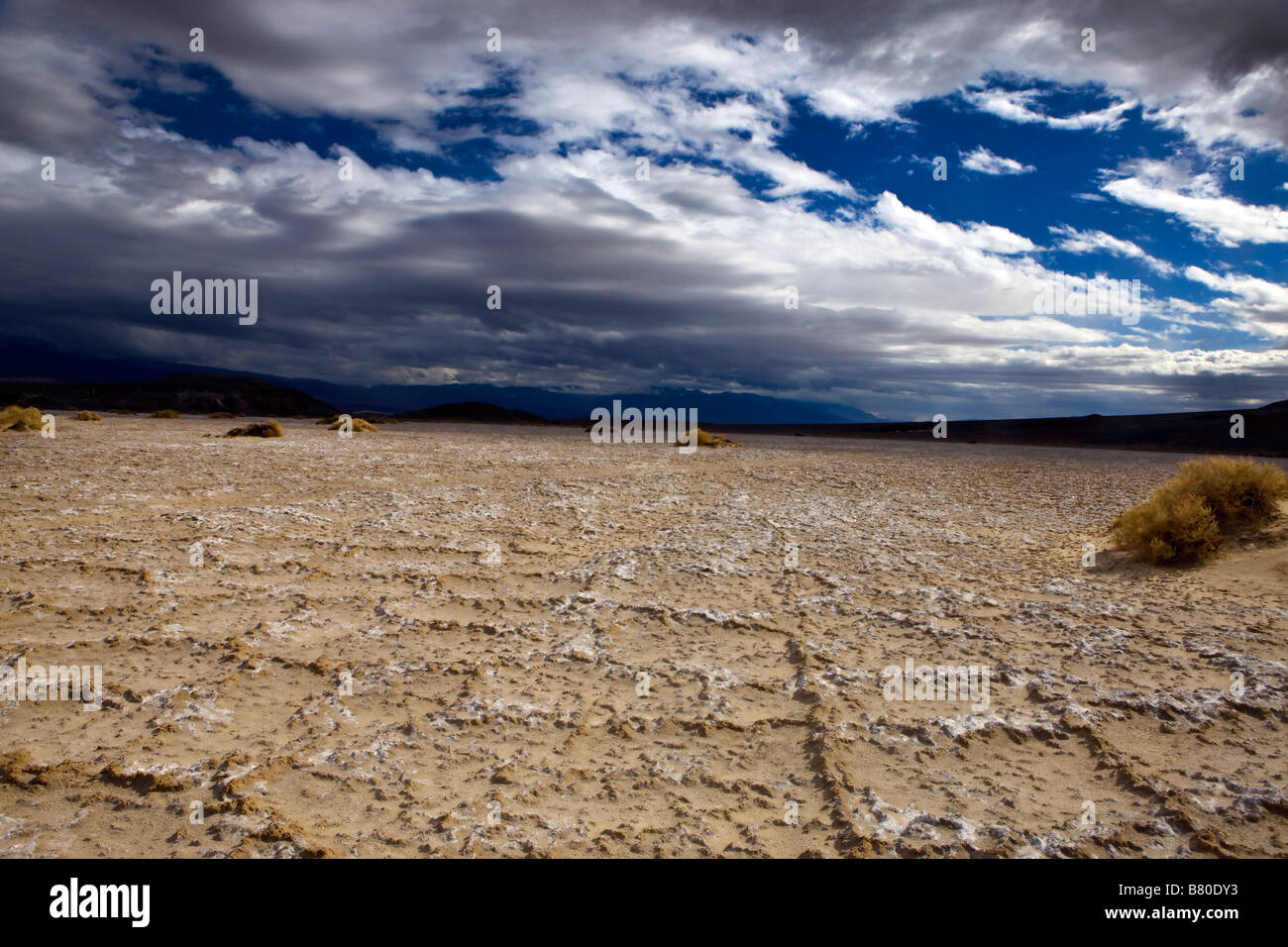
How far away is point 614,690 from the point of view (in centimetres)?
403

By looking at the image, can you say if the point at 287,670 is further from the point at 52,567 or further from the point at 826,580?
the point at 826,580

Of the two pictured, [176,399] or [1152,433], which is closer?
[1152,433]

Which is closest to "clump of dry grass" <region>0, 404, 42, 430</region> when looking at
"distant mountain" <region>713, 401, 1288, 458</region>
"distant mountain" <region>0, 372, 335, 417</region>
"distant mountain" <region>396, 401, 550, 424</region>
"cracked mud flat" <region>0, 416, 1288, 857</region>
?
"cracked mud flat" <region>0, 416, 1288, 857</region>

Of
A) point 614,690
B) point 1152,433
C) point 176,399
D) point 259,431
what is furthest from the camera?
point 176,399

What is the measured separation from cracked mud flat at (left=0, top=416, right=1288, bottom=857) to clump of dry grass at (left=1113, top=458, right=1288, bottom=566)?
13.2 inches

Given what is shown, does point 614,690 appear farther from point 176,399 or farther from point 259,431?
point 176,399

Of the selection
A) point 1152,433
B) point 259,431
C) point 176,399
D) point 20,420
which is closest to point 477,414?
point 176,399

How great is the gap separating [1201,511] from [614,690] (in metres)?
6.20

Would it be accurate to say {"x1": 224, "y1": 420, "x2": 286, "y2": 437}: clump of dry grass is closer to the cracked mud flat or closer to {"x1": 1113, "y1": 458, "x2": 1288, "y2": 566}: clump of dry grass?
the cracked mud flat

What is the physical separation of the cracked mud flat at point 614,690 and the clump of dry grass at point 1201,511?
34cm

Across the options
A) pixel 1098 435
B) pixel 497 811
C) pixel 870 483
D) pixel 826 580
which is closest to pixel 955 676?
pixel 826 580

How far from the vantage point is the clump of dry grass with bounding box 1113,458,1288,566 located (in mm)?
6652

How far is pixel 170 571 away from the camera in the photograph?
577 centimetres
